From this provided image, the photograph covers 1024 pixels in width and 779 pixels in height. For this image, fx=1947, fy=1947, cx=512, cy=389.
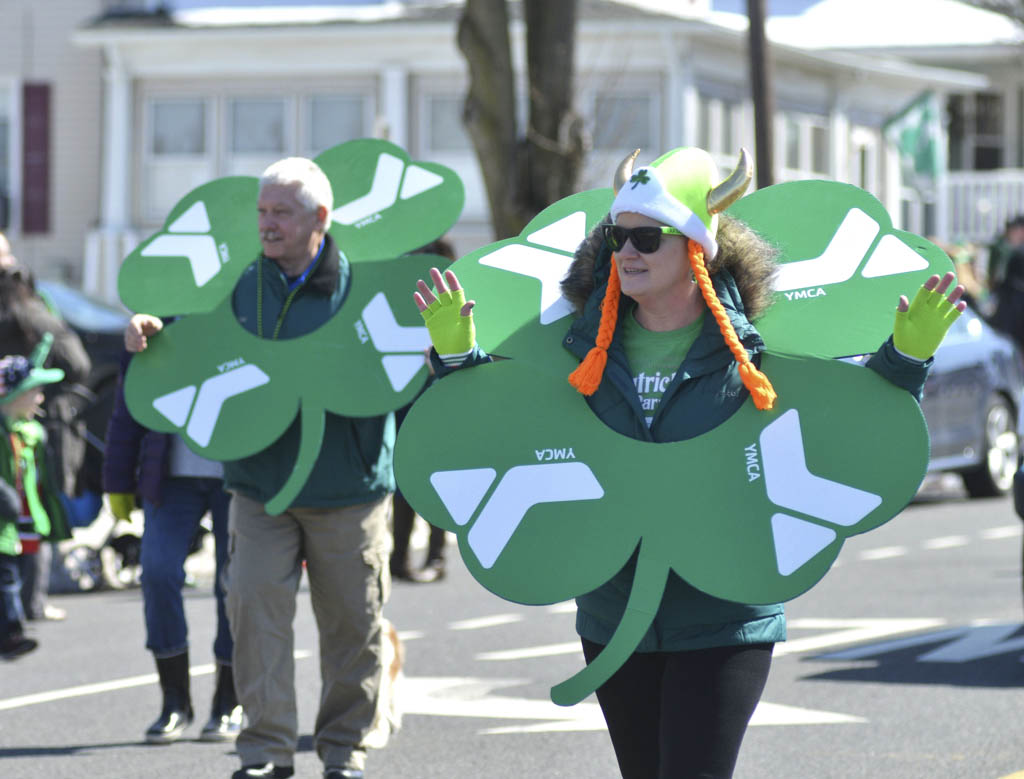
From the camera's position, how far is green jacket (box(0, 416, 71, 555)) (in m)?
9.00

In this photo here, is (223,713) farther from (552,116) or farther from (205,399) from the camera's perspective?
(552,116)

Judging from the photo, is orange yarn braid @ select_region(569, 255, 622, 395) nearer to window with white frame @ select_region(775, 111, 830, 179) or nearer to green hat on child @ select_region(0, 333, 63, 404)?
green hat on child @ select_region(0, 333, 63, 404)

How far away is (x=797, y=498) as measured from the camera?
171 inches

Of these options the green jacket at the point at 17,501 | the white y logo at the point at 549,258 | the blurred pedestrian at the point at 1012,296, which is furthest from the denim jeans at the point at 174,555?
the blurred pedestrian at the point at 1012,296

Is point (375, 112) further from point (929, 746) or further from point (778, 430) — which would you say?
point (778, 430)

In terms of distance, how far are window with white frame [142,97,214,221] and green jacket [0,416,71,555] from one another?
71.6ft

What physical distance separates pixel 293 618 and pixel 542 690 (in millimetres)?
2096

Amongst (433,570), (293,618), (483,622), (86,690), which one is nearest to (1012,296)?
(433,570)

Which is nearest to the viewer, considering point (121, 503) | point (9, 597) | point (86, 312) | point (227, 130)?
point (121, 503)

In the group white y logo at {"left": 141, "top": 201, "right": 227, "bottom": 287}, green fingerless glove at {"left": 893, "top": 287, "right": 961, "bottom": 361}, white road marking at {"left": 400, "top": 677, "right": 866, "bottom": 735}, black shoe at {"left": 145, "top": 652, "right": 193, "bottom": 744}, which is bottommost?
white road marking at {"left": 400, "top": 677, "right": 866, "bottom": 735}

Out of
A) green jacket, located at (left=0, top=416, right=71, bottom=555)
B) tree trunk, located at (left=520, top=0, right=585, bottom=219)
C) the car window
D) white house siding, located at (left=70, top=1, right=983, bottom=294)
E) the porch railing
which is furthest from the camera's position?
the porch railing

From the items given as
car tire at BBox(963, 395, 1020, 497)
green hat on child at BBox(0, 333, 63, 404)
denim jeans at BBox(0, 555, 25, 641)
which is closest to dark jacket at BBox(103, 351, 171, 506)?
denim jeans at BBox(0, 555, 25, 641)

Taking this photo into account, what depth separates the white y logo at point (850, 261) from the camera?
4660 millimetres

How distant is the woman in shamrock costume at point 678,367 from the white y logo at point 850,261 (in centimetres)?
19
